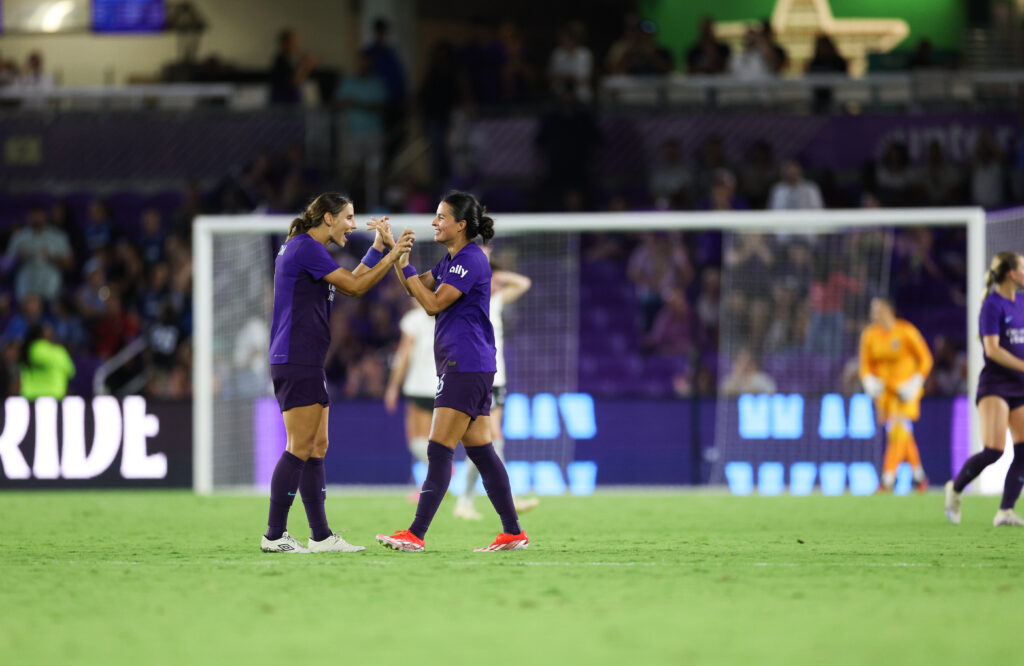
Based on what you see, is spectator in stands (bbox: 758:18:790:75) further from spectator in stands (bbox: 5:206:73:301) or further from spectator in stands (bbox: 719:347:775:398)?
spectator in stands (bbox: 5:206:73:301)

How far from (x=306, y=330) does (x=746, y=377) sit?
9273mm

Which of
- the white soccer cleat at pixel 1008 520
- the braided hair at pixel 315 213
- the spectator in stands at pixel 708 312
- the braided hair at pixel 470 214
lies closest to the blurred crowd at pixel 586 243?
the spectator in stands at pixel 708 312

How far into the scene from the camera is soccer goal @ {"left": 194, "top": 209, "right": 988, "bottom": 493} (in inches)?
592

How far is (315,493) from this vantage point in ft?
27.3

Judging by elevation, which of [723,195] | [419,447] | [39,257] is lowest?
[419,447]

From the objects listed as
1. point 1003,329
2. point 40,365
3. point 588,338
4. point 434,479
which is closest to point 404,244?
point 434,479

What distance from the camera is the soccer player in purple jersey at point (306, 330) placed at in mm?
8117

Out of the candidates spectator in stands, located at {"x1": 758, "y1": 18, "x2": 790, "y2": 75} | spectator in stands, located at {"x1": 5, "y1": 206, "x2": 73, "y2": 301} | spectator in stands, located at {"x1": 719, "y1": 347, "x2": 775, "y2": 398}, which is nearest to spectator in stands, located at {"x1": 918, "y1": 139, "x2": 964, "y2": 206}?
spectator in stands, located at {"x1": 758, "y1": 18, "x2": 790, "y2": 75}

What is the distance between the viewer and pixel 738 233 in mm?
17344

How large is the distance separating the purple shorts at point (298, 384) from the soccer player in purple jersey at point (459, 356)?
0.66 metres

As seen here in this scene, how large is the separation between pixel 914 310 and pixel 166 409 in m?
8.61

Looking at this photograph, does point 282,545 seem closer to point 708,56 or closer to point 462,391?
point 462,391

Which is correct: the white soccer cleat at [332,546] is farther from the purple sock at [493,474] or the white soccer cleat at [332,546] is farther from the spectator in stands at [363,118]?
the spectator in stands at [363,118]

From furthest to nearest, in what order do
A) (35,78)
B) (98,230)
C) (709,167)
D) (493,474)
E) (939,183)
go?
(35,78) → (98,230) → (709,167) → (939,183) → (493,474)
